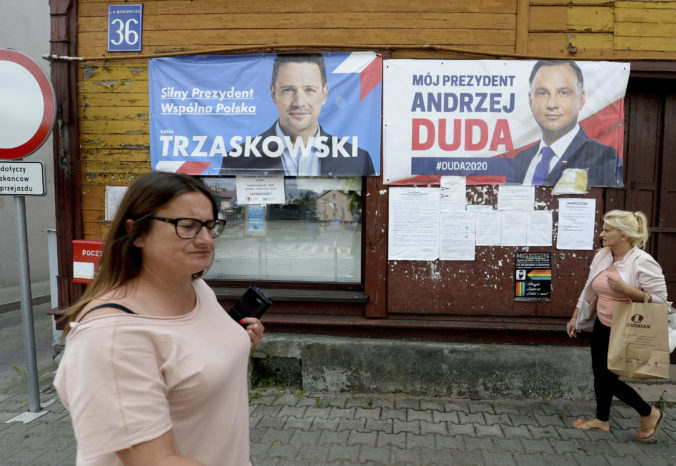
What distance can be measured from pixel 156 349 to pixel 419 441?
117 inches

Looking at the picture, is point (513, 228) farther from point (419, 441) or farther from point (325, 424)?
point (325, 424)

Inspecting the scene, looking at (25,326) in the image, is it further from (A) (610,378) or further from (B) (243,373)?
(A) (610,378)

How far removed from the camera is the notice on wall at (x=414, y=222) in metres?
4.45

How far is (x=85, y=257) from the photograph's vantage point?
15.0ft

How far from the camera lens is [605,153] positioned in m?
4.36

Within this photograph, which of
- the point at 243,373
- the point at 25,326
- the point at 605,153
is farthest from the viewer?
the point at 605,153

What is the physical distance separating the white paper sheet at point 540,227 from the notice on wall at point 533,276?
128 mm

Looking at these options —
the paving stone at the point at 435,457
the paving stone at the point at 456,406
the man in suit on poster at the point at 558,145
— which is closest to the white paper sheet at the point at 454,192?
the man in suit on poster at the point at 558,145

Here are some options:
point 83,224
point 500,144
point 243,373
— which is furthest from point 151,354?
point 83,224

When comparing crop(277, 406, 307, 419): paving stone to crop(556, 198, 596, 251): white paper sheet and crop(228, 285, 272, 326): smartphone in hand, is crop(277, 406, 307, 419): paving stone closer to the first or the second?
crop(228, 285, 272, 326): smartphone in hand

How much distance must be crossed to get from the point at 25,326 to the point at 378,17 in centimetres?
440

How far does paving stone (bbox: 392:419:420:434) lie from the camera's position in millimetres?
3766

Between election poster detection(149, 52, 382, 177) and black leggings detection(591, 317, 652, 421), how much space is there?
242 cm

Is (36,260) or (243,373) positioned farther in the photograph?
(36,260)
